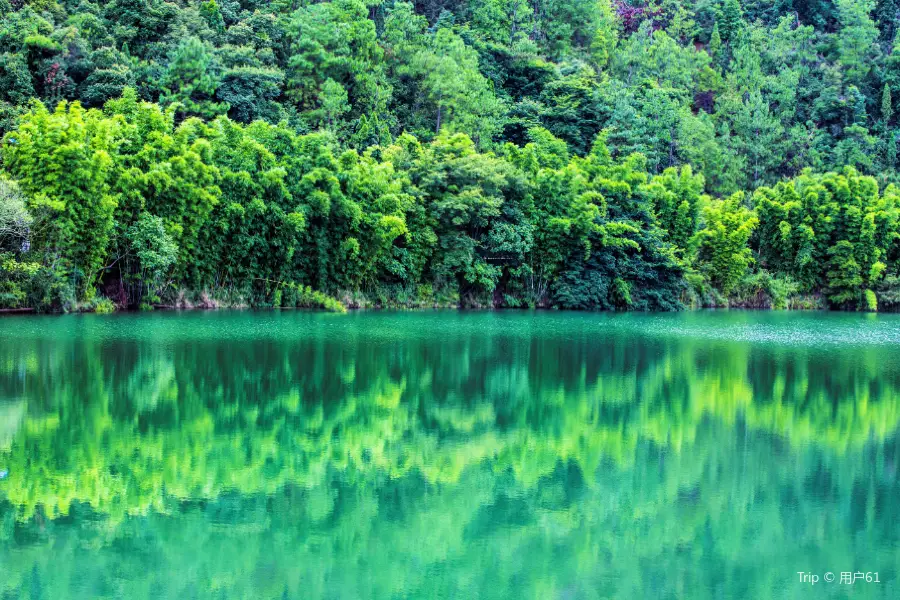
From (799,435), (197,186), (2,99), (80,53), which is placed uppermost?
(80,53)

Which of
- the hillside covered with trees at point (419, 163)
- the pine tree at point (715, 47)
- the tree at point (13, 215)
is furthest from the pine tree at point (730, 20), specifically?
the tree at point (13, 215)

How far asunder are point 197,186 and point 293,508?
23337 millimetres

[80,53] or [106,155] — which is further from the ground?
[80,53]

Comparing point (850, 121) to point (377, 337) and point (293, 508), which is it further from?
point (293, 508)

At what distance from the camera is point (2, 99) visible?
33906 mm

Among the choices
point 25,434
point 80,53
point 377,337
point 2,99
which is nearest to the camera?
point 25,434

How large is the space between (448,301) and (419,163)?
583cm

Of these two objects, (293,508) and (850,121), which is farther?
(850,121)

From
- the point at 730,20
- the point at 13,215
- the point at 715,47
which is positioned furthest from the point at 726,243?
the point at 13,215

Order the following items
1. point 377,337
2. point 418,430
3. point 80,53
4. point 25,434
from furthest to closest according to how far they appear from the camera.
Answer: point 80,53, point 377,337, point 418,430, point 25,434

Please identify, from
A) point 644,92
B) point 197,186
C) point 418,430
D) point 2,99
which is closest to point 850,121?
point 644,92

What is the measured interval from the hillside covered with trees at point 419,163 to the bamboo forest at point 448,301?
0.17 metres

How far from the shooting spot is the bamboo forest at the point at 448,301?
8.52 m

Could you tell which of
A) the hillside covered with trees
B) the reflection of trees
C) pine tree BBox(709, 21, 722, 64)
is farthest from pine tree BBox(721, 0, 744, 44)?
the reflection of trees
